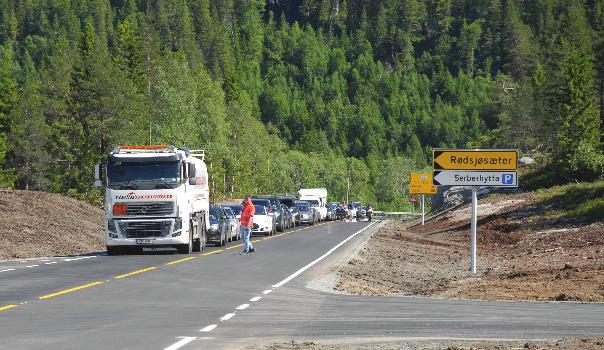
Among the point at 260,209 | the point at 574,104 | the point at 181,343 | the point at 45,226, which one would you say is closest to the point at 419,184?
the point at 574,104

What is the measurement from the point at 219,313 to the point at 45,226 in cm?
2966

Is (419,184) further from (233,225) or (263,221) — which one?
(233,225)

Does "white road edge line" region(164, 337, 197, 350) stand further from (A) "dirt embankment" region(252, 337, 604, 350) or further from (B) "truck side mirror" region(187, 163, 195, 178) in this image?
(B) "truck side mirror" region(187, 163, 195, 178)

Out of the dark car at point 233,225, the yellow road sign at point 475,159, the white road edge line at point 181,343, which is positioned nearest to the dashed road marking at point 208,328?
the white road edge line at point 181,343

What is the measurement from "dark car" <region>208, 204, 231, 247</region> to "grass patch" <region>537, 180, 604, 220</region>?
18446mm

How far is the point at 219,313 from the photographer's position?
1916 centimetres

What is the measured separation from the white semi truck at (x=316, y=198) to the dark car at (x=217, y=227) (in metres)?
43.8

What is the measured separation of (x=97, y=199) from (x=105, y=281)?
Result: 6288cm

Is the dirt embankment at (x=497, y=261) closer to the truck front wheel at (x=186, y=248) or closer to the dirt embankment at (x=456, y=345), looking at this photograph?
the truck front wheel at (x=186, y=248)

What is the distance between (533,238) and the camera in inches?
2108

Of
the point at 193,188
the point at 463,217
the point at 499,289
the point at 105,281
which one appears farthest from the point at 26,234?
the point at 463,217

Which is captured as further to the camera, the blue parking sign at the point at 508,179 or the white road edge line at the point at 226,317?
the blue parking sign at the point at 508,179

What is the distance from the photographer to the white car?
60.2 m

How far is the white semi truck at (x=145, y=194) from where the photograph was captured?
3706 centimetres
